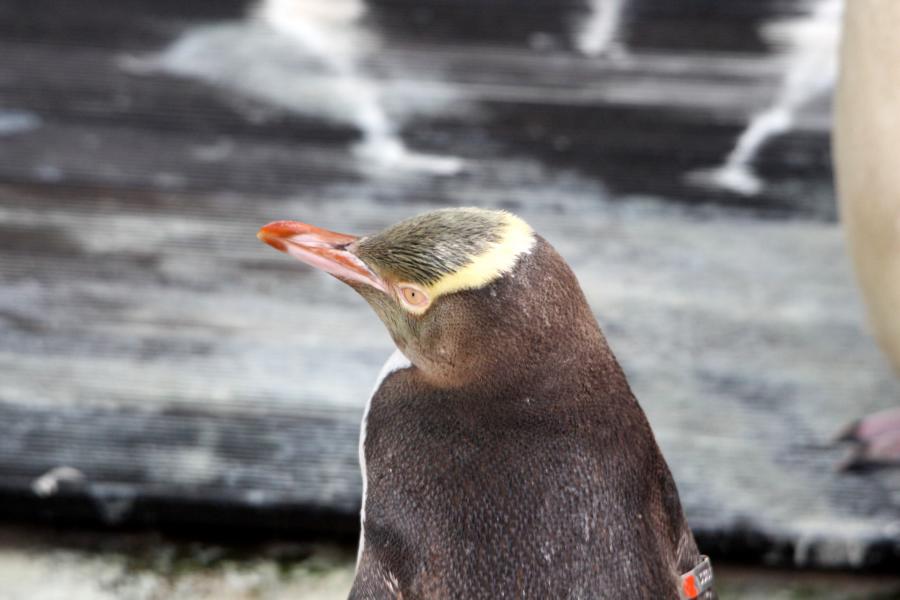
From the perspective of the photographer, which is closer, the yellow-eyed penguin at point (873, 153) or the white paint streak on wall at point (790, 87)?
the yellow-eyed penguin at point (873, 153)

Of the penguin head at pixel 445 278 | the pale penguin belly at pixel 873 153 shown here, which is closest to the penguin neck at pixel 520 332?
the penguin head at pixel 445 278

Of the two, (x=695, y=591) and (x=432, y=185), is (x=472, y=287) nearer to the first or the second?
(x=695, y=591)

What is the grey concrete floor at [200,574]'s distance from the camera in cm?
164

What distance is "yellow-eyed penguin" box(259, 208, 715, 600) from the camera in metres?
0.95

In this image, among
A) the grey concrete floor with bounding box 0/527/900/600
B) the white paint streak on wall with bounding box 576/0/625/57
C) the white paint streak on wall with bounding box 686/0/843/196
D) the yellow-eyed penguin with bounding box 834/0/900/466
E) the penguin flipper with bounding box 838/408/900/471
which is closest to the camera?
the yellow-eyed penguin with bounding box 834/0/900/466

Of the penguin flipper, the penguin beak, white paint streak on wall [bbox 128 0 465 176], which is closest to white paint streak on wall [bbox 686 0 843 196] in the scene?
white paint streak on wall [bbox 128 0 465 176]

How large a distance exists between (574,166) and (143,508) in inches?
49.0

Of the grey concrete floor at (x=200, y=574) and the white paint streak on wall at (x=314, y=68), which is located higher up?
the white paint streak on wall at (x=314, y=68)

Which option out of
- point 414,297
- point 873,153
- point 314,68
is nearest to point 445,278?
point 414,297

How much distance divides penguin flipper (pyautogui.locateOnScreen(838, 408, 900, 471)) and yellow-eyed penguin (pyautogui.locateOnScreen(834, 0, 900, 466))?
0.12m

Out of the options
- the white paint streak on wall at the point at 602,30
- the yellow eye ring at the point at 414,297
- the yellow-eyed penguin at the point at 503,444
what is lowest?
the yellow-eyed penguin at the point at 503,444

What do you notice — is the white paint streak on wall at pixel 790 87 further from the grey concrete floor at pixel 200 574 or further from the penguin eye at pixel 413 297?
the penguin eye at pixel 413 297

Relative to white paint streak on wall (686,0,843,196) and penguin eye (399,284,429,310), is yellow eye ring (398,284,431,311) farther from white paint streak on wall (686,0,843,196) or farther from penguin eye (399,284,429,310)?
white paint streak on wall (686,0,843,196)

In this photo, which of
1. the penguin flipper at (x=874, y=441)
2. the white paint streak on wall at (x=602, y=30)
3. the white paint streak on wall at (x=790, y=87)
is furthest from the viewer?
the white paint streak on wall at (x=602, y=30)
